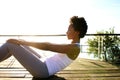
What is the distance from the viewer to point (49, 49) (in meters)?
2.92

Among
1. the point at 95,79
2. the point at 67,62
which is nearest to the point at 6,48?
the point at 67,62

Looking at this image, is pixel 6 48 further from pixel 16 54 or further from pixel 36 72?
pixel 36 72

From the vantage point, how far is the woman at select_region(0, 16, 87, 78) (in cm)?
296

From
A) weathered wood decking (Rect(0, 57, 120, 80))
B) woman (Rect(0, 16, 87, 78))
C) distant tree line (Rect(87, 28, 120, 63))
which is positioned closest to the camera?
woman (Rect(0, 16, 87, 78))

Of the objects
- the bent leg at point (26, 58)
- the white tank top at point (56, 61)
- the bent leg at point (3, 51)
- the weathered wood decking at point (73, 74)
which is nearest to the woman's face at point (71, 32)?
the white tank top at point (56, 61)

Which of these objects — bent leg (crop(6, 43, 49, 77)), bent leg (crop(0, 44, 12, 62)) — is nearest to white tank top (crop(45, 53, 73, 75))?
bent leg (crop(6, 43, 49, 77))

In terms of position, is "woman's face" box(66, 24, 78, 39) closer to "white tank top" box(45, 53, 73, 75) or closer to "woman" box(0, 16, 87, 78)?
"woman" box(0, 16, 87, 78)

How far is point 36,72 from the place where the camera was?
3131 millimetres

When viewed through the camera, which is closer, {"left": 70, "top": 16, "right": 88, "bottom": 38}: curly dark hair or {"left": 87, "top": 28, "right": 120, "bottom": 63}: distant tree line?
{"left": 70, "top": 16, "right": 88, "bottom": 38}: curly dark hair

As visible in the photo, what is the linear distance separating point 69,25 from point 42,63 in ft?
1.90

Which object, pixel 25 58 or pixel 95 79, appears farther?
pixel 95 79

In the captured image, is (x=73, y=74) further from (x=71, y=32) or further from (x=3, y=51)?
(x=3, y=51)

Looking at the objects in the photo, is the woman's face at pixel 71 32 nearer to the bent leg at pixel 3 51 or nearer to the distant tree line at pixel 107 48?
the bent leg at pixel 3 51

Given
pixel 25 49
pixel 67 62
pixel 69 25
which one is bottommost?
pixel 67 62
